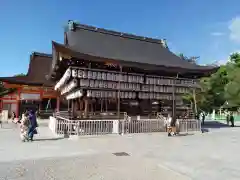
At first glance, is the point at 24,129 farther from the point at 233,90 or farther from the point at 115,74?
the point at 233,90

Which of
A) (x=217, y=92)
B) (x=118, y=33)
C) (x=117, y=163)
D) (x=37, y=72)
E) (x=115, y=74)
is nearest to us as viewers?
(x=117, y=163)

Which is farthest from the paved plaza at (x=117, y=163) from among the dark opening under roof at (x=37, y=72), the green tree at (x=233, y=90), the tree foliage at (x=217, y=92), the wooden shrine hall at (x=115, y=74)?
the green tree at (x=233, y=90)

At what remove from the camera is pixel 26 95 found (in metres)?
31.5

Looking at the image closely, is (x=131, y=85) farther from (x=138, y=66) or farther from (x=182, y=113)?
(x=182, y=113)

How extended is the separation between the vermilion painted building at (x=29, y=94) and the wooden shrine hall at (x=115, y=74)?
35.9 feet

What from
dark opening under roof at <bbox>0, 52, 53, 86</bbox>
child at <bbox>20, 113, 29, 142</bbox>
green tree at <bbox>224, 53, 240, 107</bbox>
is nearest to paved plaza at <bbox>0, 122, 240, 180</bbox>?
child at <bbox>20, 113, 29, 142</bbox>

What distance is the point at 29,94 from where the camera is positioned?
31594 millimetres

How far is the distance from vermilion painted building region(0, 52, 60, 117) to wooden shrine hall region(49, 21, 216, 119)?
35.9ft

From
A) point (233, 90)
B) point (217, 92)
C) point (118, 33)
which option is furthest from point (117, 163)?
point (233, 90)

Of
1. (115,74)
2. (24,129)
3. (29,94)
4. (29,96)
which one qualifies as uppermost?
(115,74)

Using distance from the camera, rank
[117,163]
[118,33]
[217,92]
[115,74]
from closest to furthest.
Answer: [117,163]
[115,74]
[118,33]
[217,92]

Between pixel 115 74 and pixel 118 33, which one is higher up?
pixel 118 33

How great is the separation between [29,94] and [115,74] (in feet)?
59.4

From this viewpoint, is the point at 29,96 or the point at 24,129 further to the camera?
the point at 29,96
